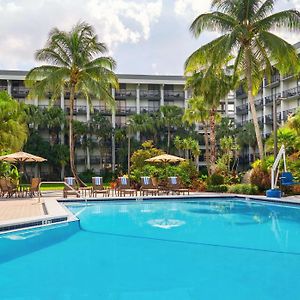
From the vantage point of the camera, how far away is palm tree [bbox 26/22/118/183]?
84.2 ft

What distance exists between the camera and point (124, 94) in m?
53.8

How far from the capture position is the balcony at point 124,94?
53.6 metres

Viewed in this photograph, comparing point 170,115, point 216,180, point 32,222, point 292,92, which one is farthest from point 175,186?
point 170,115

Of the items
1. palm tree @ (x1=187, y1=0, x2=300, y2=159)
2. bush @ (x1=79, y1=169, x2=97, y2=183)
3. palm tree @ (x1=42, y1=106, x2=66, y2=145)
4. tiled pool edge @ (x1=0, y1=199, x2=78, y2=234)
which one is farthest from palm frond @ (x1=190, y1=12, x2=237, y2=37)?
palm tree @ (x1=42, y1=106, x2=66, y2=145)

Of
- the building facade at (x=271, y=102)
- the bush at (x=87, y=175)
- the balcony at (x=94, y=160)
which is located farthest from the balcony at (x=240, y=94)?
the bush at (x=87, y=175)

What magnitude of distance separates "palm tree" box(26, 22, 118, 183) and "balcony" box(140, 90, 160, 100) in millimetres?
27777

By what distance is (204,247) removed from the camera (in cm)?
904

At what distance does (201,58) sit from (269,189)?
788cm

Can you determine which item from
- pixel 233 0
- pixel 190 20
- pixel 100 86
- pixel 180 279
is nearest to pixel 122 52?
pixel 100 86

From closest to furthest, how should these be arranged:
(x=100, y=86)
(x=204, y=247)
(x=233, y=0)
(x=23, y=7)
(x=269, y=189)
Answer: (x=204, y=247)
(x=23, y=7)
(x=269, y=189)
(x=233, y=0)
(x=100, y=86)

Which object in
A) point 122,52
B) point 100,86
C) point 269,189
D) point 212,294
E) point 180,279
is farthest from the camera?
point 100,86

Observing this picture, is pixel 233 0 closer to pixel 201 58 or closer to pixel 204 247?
pixel 201 58

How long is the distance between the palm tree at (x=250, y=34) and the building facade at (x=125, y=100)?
3040 centimetres

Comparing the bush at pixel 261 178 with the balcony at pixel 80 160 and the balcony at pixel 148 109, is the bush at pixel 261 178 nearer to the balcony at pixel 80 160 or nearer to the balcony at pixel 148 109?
the balcony at pixel 80 160
